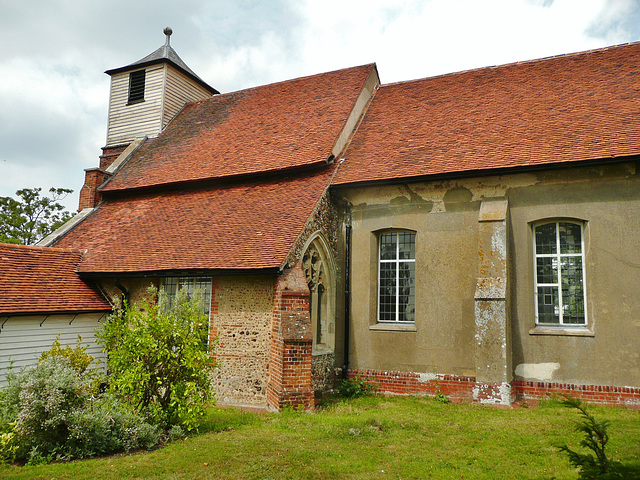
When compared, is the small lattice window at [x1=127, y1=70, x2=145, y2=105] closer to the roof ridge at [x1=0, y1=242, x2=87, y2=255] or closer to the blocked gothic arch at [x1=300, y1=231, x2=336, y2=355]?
the roof ridge at [x1=0, y1=242, x2=87, y2=255]

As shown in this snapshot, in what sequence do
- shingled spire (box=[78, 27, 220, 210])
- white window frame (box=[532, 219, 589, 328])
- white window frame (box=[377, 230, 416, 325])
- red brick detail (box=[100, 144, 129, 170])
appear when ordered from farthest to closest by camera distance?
red brick detail (box=[100, 144, 129, 170]) < shingled spire (box=[78, 27, 220, 210]) < white window frame (box=[377, 230, 416, 325]) < white window frame (box=[532, 219, 589, 328])

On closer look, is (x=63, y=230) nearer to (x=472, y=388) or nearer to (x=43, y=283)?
(x=43, y=283)

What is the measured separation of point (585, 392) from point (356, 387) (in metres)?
5.18

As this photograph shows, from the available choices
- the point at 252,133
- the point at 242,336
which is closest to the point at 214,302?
the point at 242,336

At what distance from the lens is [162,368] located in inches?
356

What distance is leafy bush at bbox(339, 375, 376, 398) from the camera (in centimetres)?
1249

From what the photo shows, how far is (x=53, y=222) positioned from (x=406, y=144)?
3261cm

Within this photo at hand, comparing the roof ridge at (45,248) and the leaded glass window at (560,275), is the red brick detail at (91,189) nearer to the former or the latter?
the roof ridge at (45,248)

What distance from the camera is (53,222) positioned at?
37.6m

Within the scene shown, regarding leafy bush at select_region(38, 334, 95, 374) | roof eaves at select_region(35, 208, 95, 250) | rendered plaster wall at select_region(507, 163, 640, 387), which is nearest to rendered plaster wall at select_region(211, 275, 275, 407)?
leafy bush at select_region(38, 334, 95, 374)

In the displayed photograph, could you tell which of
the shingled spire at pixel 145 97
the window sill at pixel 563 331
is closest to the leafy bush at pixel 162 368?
the window sill at pixel 563 331

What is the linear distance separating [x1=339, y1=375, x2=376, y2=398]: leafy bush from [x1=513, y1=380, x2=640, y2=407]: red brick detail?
3.49 m

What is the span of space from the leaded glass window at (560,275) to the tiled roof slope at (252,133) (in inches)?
244

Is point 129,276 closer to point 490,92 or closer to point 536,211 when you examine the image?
point 536,211
